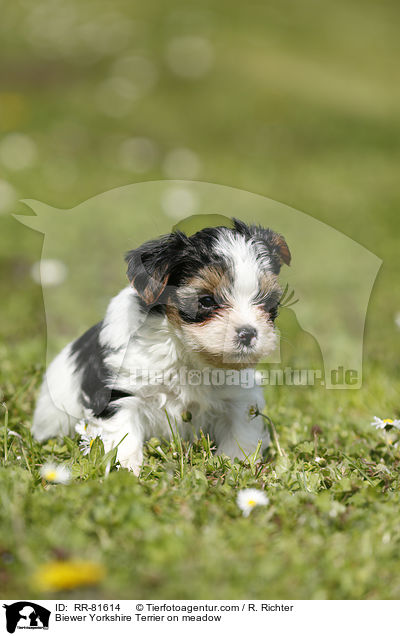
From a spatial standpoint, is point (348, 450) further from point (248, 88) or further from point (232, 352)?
point (248, 88)

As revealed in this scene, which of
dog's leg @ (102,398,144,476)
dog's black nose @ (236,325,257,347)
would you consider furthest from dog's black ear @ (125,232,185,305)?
dog's leg @ (102,398,144,476)

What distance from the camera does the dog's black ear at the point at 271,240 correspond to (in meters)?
3.34

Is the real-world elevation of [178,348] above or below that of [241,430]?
above

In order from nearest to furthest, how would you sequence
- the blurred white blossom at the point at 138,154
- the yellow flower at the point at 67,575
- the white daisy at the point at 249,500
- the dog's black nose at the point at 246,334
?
the yellow flower at the point at 67,575, the white daisy at the point at 249,500, the dog's black nose at the point at 246,334, the blurred white blossom at the point at 138,154

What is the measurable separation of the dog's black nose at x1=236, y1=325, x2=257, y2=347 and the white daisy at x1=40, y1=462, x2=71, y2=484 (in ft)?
3.57

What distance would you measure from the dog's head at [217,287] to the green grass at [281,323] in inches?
12.6

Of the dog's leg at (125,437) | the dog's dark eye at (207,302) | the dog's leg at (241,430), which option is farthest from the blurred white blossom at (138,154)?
the dog's dark eye at (207,302)

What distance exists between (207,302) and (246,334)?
0.84 feet

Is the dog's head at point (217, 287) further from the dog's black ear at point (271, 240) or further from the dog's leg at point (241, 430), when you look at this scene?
the dog's leg at point (241, 430)

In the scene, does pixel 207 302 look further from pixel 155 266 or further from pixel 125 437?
pixel 125 437

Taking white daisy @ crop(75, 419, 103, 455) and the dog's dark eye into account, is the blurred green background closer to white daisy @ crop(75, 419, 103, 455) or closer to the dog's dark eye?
white daisy @ crop(75, 419, 103, 455)

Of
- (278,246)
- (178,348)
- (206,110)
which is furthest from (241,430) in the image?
(206,110)

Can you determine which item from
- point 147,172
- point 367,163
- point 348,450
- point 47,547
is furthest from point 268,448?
point 367,163

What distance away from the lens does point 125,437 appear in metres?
3.44
